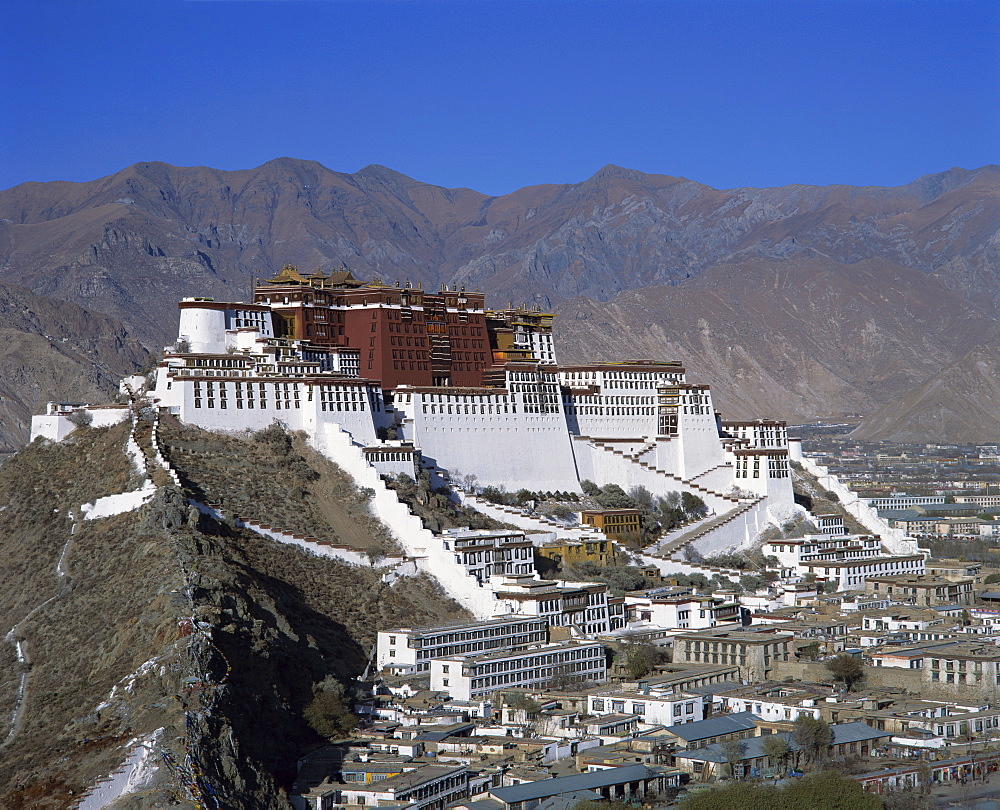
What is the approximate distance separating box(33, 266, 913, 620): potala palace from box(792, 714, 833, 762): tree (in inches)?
612

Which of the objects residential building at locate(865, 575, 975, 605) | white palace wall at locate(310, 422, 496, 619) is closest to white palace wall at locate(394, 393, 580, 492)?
white palace wall at locate(310, 422, 496, 619)

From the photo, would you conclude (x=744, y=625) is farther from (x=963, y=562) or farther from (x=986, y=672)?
(x=963, y=562)

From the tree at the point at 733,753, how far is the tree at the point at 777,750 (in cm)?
74

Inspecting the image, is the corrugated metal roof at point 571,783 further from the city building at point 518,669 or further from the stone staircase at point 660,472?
the stone staircase at point 660,472

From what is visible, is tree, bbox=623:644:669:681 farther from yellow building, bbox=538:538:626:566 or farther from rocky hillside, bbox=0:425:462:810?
yellow building, bbox=538:538:626:566

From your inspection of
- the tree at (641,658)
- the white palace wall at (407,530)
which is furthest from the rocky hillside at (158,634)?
the tree at (641,658)

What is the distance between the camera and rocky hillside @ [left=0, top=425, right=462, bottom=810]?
4969 cm

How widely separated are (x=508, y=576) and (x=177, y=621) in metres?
20.9

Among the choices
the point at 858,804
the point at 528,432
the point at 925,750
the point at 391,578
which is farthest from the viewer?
the point at 528,432

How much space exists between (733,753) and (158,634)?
19865 millimetres

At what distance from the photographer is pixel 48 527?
73.4 meters

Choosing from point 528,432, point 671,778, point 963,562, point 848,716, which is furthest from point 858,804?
point 963,562

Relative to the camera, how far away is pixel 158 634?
5688 centimetres

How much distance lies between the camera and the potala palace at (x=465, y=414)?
251 ft
